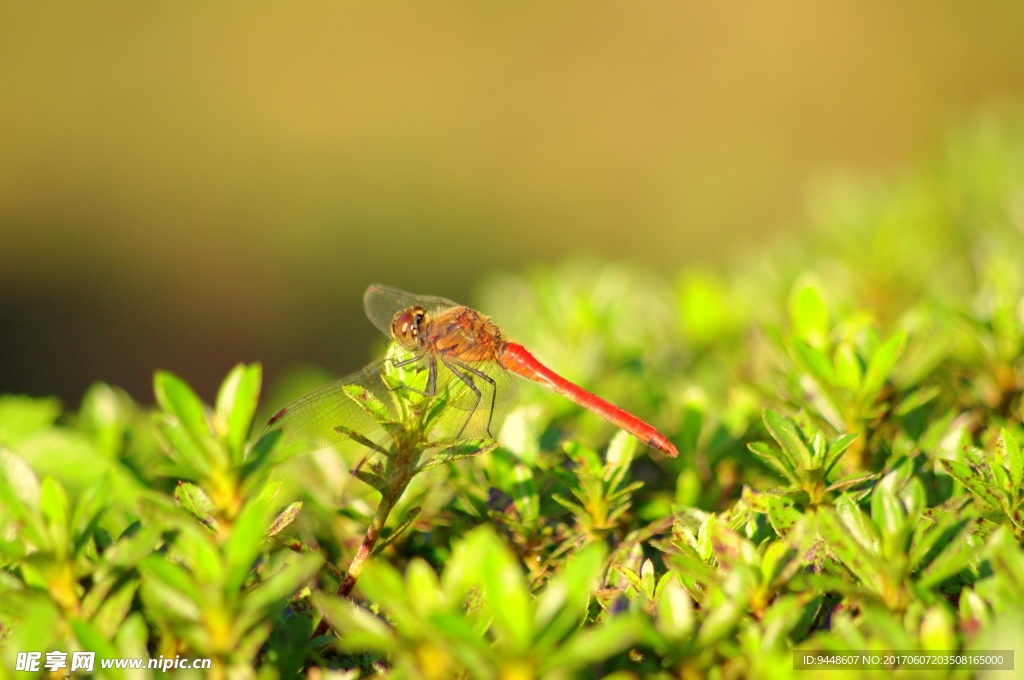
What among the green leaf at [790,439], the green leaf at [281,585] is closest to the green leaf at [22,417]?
the green leaf at [281,585]

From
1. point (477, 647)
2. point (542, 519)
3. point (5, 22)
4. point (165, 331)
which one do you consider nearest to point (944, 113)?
point (165, 331)

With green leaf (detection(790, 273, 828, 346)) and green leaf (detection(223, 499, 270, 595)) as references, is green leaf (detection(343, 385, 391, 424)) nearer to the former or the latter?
green leaf (detection(223, 499, 270, 595))

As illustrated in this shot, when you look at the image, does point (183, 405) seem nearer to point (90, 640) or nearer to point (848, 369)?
point (90, 640)

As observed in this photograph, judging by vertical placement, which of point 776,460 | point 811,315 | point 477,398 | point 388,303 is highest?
point 811,315

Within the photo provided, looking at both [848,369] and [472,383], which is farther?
[472,383]

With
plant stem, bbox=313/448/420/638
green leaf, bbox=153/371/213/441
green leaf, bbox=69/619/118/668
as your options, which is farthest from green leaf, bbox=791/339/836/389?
green leaf, bbox=69/619/118/668

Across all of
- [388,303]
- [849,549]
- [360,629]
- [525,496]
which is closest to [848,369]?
[849,549]

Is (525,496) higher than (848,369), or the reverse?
(848,369)

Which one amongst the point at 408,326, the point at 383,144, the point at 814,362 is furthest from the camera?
the point at 383,144
